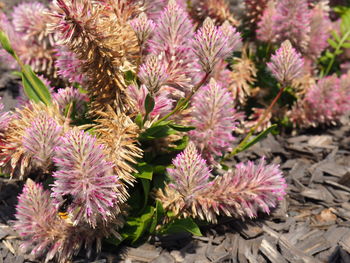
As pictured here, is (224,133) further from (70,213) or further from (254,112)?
(254,112)

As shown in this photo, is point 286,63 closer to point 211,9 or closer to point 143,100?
point 143,100

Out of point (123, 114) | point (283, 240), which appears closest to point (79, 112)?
point (123, 114)

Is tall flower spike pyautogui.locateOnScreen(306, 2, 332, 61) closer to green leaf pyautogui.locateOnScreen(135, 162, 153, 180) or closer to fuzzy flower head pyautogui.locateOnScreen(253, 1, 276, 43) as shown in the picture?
fuzzy flower head pyautogui.locateOnScreen(253, 1, 276, 43)

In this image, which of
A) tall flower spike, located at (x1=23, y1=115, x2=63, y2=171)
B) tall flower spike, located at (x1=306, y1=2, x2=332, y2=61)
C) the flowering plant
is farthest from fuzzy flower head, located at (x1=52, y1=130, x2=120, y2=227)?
tall flower spike, located at (x1=306, y1=2, x2=332, y2=61)

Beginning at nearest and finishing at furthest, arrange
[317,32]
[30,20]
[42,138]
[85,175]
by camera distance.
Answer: [85,175] → [42,138] → [30,20] → [317,32]

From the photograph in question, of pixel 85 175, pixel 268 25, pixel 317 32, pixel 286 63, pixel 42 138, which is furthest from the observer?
pixel 317 32

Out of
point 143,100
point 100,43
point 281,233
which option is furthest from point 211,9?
point 281,233
